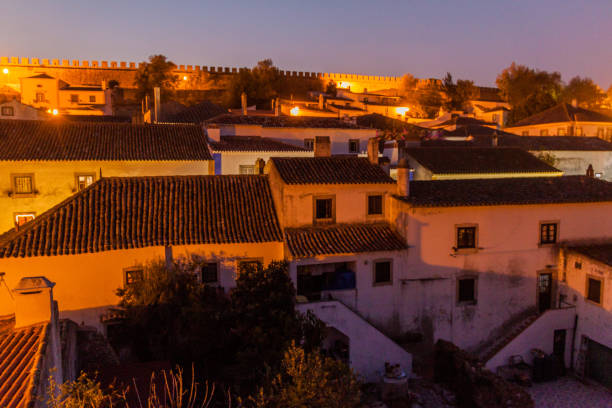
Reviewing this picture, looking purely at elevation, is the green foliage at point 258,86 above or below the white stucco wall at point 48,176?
above

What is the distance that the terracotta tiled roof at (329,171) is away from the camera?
750 inches

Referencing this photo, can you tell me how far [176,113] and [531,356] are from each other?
32313 mm

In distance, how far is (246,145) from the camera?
28266 mm

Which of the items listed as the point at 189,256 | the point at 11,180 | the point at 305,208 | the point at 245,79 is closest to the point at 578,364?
the point at 305,208

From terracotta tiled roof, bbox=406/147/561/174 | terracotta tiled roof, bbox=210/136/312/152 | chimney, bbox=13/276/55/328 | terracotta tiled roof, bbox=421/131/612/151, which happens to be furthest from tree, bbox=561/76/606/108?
chimney, bbox=13/276/55/328

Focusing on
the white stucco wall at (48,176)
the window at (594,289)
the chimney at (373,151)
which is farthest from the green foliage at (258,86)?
the window at (594,289)

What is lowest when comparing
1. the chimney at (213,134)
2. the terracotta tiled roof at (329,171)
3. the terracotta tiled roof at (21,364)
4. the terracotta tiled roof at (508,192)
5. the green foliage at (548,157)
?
the terracotta tiled roof at (21,364)

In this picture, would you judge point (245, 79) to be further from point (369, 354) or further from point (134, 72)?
point (369, 354)

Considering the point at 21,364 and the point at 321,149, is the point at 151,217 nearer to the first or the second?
the point at 321,149

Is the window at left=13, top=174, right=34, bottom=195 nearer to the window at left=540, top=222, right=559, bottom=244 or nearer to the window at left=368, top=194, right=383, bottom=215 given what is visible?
the window at left=368, top=194, right=383, bottom=215

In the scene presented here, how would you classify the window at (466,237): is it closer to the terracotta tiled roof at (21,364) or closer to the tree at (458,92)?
the terracotta tiled roof at (21,364)

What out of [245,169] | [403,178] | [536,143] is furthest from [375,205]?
[536,143]

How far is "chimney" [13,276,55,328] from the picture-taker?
9103 mm

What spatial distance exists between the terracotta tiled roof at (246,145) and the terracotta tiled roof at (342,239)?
32.9 ft
